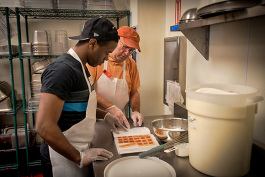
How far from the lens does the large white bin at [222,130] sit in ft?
2.80

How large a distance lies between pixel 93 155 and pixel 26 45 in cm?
199

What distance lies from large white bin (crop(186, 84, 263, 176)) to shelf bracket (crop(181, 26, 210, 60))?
1.97ft

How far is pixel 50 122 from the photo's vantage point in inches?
41.5

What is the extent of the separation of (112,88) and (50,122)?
3.98 feet

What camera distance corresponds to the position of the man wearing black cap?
106 cm

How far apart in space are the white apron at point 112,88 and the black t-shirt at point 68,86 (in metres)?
0.89

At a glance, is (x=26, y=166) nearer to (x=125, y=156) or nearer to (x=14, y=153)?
(x=14, y=153)

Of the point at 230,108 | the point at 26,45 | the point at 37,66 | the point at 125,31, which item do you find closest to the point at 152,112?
the point at 125,31

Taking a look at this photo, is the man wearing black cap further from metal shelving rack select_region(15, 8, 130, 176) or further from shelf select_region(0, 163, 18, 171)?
shelf select_region(0, 163, 18, 171)

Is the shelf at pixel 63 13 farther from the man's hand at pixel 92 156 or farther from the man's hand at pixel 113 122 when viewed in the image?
the man's hand at pixel 92 156

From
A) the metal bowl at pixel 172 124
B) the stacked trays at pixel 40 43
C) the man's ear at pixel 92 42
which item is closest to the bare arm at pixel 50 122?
the man's ear at pixel 92 42

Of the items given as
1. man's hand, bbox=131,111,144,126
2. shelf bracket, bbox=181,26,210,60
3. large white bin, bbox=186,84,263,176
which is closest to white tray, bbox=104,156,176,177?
large white bin, bbox=186,84,263,176

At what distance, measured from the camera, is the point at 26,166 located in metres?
2.81

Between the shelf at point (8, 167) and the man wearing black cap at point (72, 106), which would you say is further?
the shelf at point (8, 167)
